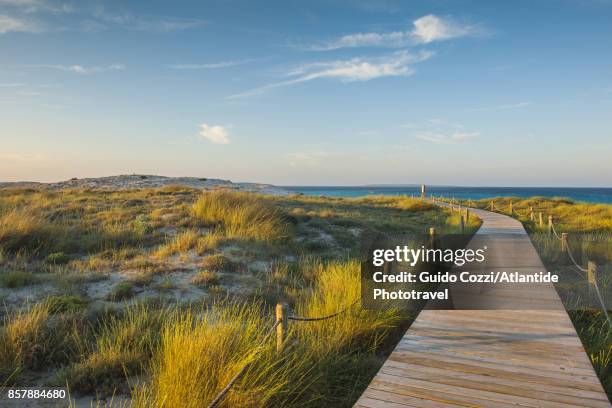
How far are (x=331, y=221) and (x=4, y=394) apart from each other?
42.6 ft

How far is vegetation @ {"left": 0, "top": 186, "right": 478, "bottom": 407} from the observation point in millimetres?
3617

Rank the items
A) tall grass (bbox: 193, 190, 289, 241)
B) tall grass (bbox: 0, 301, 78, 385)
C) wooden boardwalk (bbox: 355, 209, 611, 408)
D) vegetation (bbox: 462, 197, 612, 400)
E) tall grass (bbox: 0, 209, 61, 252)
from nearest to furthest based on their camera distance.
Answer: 1. wooden boardwalk (bbox: 355, 209, 611, 408)
2. tall grass (bbox: 0, 301, 78, 385)
3. vegetation (bbox: 462, 197, 612, 400)
4. tall grass (bbox: 0, 209, 61, 252)
5. tall grass (bbox: 193, 190, 289, 241)

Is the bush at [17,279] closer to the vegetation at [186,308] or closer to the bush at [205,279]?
the vegetation at [186,308]

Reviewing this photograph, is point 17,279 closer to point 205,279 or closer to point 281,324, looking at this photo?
point 205,279

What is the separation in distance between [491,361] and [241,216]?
8.86 meters

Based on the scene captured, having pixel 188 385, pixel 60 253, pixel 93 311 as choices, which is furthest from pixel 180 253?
pixel 188 385

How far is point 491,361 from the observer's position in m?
4.33

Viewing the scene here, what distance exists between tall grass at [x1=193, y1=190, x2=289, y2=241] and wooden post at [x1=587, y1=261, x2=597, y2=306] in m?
7.25

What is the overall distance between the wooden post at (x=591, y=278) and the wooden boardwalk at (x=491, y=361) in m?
0.61

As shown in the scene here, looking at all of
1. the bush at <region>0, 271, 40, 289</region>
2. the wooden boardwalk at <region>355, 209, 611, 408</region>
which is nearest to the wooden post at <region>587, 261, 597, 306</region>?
the wooden boardwalk at <region>355, 209, 611, 408</region>

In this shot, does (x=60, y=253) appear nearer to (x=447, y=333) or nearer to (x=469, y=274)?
(x=447, y=333)

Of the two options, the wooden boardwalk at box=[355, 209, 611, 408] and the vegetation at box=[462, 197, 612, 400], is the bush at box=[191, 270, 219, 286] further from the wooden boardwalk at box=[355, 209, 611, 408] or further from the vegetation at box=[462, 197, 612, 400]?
the vegetation at box=[462, 197, 612, 400]

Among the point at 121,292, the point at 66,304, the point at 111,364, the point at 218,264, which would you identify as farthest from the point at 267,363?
the point at 218,264

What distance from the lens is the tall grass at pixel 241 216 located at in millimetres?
11239
